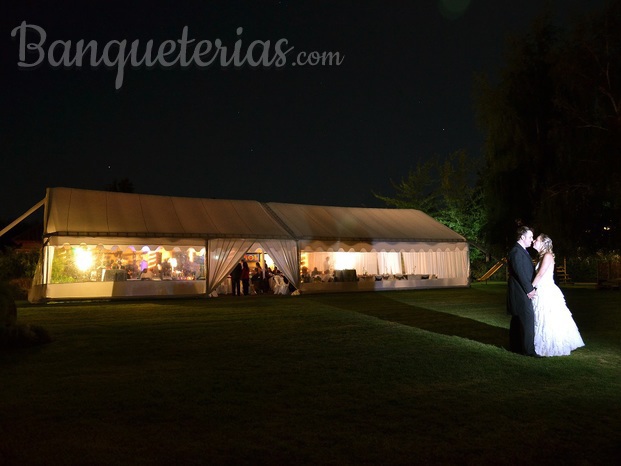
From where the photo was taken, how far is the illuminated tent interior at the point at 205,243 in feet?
53.8

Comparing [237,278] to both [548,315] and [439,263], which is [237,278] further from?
[548,315]

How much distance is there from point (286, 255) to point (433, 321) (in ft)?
28.6

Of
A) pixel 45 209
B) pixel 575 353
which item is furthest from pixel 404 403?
pixel 45 209

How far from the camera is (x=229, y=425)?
4.19m

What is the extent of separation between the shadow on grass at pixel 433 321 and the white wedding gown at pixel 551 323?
649 millimetres

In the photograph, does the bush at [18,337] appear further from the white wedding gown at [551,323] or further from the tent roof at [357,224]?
the tent roof at [357,224]

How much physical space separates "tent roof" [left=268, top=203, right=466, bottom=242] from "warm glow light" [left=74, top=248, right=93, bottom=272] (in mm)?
6197

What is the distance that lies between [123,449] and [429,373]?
11.1ft

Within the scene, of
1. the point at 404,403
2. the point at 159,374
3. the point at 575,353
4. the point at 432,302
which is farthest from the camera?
the point at 432,302

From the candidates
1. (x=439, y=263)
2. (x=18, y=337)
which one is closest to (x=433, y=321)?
(x=18, y=337)

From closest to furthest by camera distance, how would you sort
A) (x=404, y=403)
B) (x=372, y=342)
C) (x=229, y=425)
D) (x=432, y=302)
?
(x=229, y=425) < (x=404, y=403) < (x=372, y=342) < (x=432, y=302)

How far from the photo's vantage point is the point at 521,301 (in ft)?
24.0

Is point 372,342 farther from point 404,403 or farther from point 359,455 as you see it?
point 359,455

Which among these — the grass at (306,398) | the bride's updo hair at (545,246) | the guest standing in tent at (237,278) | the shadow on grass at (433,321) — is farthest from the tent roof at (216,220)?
the bride's updo hair at (545,246)
